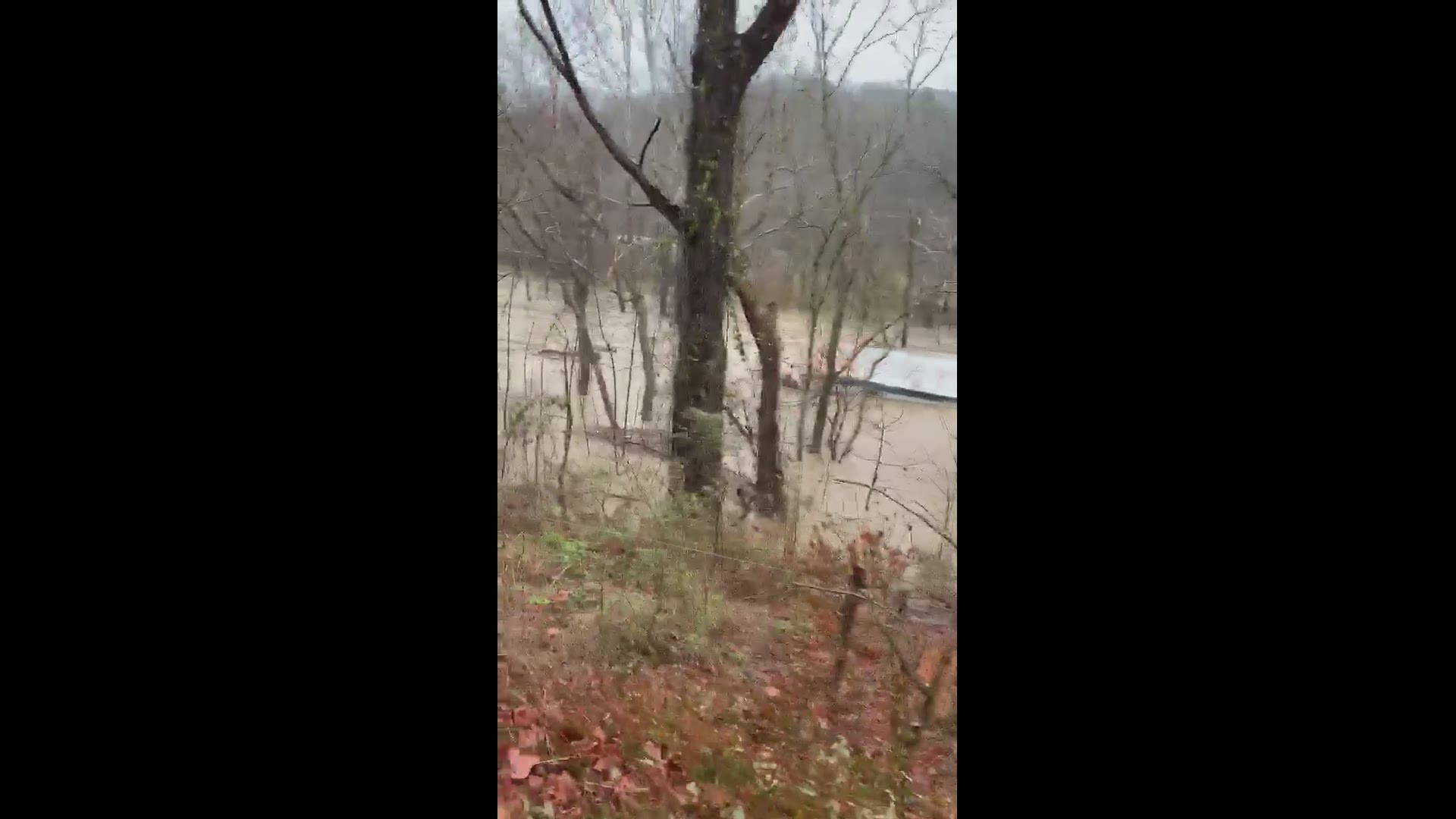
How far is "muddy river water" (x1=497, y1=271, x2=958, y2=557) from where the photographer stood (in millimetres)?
1878

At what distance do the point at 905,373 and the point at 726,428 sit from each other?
0.46 meters

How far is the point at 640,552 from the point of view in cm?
217

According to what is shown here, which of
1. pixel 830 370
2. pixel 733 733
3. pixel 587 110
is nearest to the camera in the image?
pixel 733 733

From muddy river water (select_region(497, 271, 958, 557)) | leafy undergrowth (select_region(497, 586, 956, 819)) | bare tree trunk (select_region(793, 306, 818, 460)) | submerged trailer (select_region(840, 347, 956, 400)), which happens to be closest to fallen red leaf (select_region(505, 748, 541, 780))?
leafy undergrowth (select_region(497, 586, 956, 819))

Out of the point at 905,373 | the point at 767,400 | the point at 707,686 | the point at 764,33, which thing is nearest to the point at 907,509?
the point at 905,373

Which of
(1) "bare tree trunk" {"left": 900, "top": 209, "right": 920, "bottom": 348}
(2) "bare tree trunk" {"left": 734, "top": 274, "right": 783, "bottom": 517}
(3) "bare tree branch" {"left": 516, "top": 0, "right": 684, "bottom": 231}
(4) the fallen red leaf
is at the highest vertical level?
(3) "bare tree branch" {"left": 516, "top": 0, "right": 684, "bottom": 231}

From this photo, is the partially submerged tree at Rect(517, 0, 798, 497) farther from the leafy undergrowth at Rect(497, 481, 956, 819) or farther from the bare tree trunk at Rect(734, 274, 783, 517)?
the leafy undergrowth at Rect(497, 481, 956, 819)

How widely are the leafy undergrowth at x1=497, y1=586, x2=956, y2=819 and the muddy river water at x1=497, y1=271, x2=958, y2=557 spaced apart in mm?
238

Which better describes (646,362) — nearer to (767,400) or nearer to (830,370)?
(767,400)

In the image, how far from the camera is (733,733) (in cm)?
184
